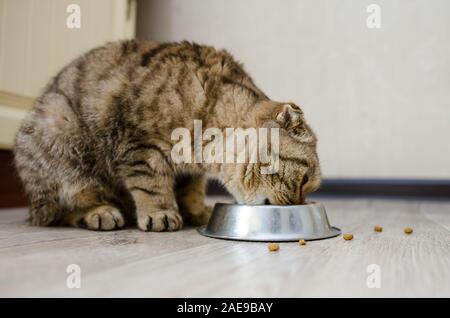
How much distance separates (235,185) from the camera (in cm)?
152

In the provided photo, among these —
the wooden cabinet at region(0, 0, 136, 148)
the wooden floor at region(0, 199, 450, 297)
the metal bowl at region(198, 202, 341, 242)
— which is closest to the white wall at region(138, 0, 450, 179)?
the wooden cabinet at region(0, 0, 136, 148)

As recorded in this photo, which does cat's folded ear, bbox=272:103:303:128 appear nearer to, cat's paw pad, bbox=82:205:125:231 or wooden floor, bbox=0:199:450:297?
wooden floor, bbox=0:199:450:297

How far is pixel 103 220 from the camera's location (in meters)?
1.53

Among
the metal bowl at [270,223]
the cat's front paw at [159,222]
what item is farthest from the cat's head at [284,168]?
the cat's front paw at [159,222]

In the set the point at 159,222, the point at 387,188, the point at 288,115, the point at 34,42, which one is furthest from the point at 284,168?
the point at 387,188

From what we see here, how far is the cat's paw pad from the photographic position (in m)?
1.53

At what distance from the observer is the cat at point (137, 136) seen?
150cm

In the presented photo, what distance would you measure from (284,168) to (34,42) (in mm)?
1539

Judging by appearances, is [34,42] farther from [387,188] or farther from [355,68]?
[387,188]

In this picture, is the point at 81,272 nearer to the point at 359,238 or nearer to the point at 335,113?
the point at 359,238

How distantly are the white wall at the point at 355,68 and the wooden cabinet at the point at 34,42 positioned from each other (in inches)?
28.5

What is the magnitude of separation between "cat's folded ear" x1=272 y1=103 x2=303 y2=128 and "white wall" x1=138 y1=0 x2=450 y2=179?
58.1 inches

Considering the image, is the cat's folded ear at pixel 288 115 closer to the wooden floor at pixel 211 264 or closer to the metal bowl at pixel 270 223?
the metal bowl at pixel 270 223
